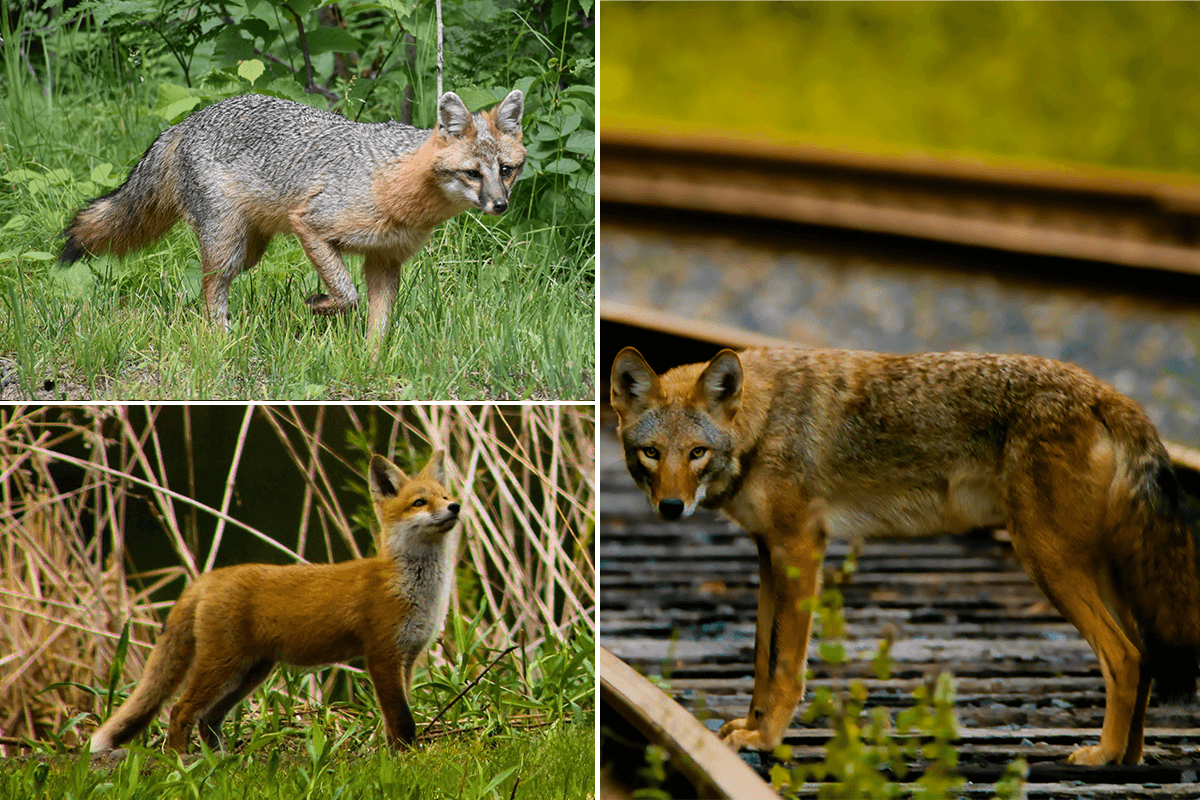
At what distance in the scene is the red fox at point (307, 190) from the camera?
13.7 feet

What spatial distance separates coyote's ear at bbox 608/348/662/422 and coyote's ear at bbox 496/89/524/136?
118 centimetres

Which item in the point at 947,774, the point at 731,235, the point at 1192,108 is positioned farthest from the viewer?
the point at 1192,108

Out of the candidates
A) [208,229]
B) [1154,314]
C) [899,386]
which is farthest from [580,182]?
[1154,314]

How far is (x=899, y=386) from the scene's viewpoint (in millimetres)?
3482

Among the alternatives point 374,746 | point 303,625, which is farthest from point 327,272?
point 374,746

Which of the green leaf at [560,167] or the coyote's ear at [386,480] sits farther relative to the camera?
the green leaf at [560,167]

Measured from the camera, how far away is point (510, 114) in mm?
4211

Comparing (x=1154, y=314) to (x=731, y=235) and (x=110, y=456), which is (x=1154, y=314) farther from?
(x=110, y=456)

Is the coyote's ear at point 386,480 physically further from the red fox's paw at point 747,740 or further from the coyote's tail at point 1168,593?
the coyote's tail at point 1168,593

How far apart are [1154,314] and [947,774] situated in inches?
182

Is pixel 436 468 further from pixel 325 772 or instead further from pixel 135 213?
pixel 135 213

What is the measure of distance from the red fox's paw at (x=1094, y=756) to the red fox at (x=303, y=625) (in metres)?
1.73

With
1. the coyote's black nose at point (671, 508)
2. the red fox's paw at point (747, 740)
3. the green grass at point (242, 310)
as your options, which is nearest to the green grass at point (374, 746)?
the red fox's paw at point (747, 740)

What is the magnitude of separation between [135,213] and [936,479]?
8.44 feet
